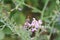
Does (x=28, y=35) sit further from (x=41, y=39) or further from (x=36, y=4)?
(x=36, y=4)

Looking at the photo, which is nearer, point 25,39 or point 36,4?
point 25,39

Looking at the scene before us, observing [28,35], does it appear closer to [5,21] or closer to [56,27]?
[5,21]

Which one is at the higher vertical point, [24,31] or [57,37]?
[24,31]

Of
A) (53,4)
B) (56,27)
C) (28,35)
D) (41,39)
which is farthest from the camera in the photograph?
(53,4)

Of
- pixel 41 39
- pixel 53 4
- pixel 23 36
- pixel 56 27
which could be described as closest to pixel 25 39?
pixel 23 36

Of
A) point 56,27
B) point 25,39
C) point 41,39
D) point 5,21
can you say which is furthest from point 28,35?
point 56,27

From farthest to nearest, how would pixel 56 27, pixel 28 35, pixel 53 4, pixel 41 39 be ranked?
1. pixel 53 4
2. pixel 56 27
3. pixel 41 39
4. pixel 28 35

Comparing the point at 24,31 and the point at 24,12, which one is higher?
the point at 24,31

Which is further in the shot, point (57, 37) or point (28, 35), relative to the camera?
point (57, 37)
